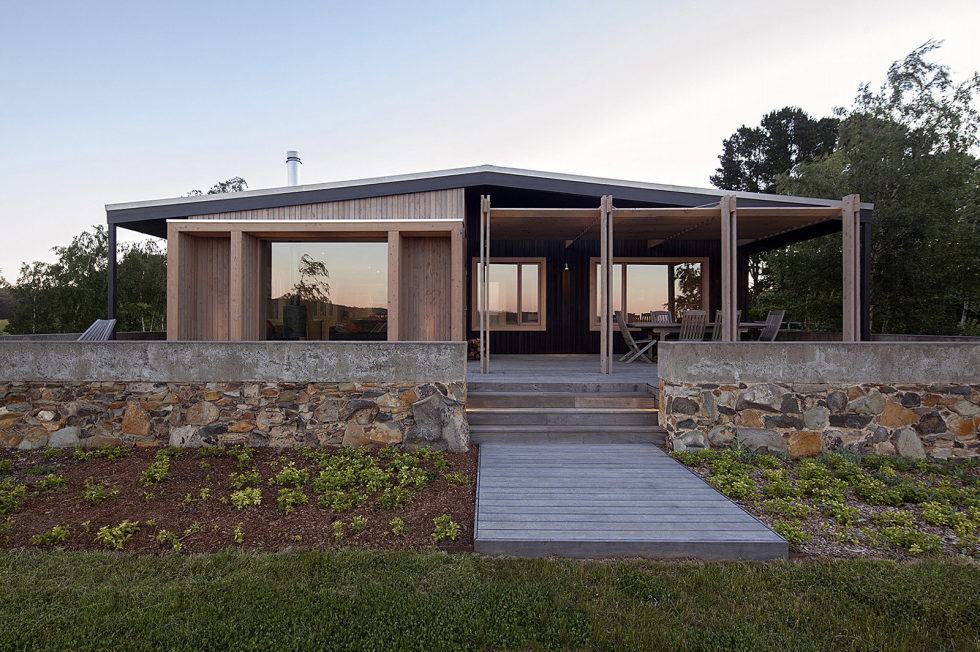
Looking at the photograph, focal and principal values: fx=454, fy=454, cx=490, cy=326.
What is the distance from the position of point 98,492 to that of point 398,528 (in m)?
2.25

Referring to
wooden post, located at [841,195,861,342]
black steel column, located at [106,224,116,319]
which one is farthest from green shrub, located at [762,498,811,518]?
black steel column, located at [106,224,116,319]

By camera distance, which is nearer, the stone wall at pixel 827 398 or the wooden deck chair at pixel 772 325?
the stone wall at pixel 827 398

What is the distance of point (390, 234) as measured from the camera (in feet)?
22.4

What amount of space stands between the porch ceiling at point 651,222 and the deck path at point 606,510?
3.42m

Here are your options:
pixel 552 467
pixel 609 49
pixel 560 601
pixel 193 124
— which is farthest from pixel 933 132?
pixel 193 124

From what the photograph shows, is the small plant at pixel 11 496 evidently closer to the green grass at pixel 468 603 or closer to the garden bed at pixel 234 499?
the garden bed at pixel 234 499

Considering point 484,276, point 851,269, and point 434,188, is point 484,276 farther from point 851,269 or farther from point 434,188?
point 851,269

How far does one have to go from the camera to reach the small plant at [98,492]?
317cm

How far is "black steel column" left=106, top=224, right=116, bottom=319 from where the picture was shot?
6.91 metres

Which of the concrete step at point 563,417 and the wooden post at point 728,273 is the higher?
the wooden post at point 728,273

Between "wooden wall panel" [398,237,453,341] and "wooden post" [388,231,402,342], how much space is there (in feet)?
0.81

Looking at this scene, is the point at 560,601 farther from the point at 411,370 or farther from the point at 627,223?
the point at 627,223

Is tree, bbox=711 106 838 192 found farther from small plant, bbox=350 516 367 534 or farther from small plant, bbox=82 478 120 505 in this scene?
small plant, bbox=82 478 120 505

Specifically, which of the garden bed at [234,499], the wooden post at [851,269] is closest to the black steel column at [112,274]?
the garden bed at [234,499]
